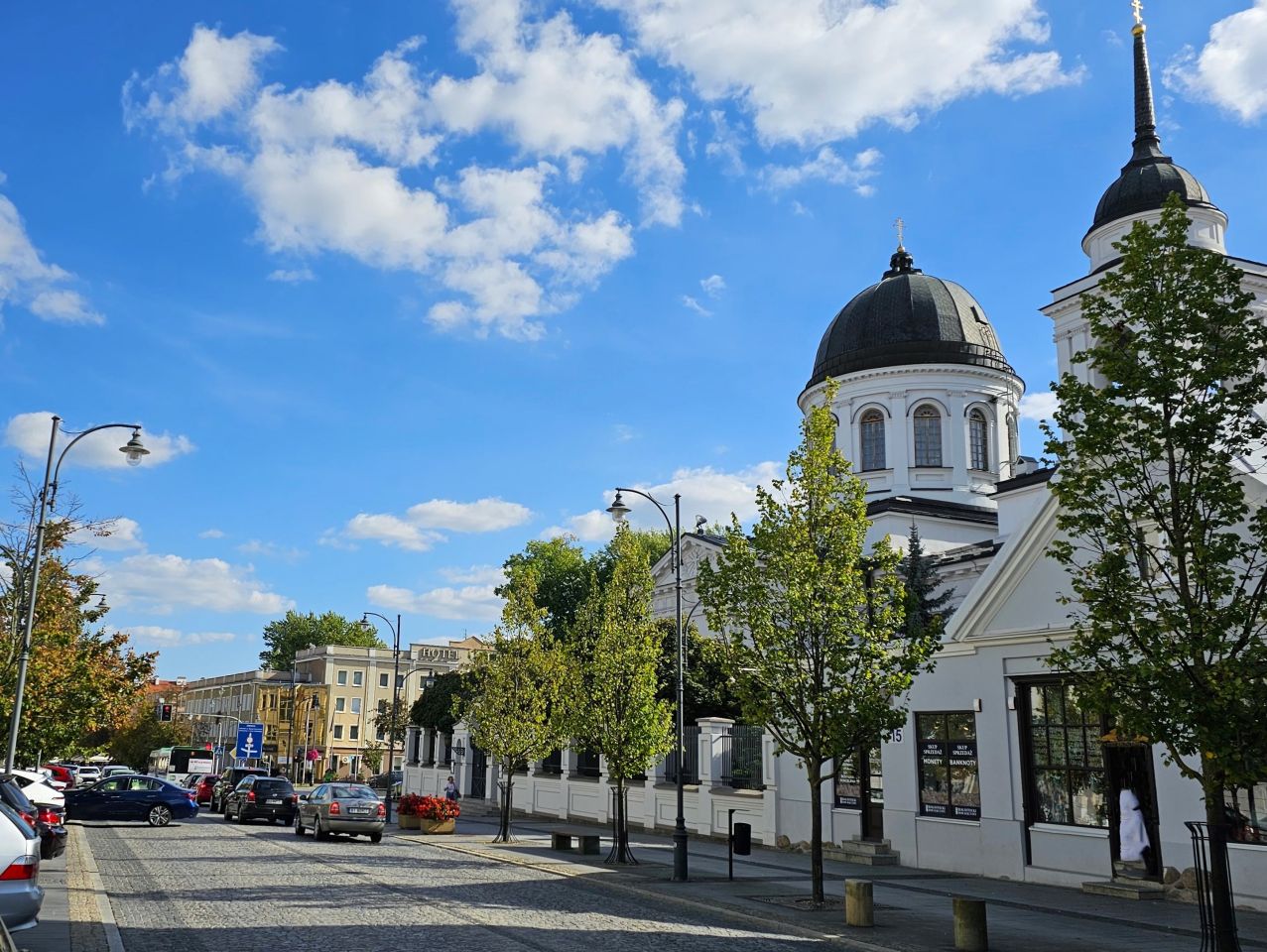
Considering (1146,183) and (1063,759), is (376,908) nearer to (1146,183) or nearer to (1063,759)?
(1063,759)

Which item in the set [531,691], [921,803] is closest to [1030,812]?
[921,803]

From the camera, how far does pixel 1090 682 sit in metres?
12.1

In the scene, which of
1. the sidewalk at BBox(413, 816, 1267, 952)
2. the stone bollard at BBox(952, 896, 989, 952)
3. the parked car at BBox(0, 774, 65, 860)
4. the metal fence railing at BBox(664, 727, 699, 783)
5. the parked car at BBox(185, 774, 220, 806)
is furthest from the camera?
→ the parked car at BBox(185, 774, 220, 806)

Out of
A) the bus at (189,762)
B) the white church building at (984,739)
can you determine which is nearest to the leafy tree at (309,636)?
the bus at (189,762)

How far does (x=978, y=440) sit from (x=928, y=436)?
2482 mm

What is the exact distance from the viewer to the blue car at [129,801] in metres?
31.2

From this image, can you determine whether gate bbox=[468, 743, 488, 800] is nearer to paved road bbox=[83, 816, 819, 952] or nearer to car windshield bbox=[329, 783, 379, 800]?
car windshield bbox=[329, 783, 379, 800]

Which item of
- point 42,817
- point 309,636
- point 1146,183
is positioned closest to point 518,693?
point 42,817

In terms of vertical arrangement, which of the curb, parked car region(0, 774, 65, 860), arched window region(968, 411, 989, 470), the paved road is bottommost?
the curb

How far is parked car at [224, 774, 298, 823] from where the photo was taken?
110 feet

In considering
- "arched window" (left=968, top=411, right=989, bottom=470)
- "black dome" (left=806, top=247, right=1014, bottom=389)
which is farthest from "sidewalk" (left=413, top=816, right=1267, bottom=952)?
"black dome" (left=806, top=247, right=1014, bottom=389)

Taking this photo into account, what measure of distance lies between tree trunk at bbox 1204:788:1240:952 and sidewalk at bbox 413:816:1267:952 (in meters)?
2.43

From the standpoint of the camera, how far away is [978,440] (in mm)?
51406

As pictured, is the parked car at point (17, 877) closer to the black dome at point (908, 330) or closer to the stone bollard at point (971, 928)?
the stone bollard at point (971, 928)
